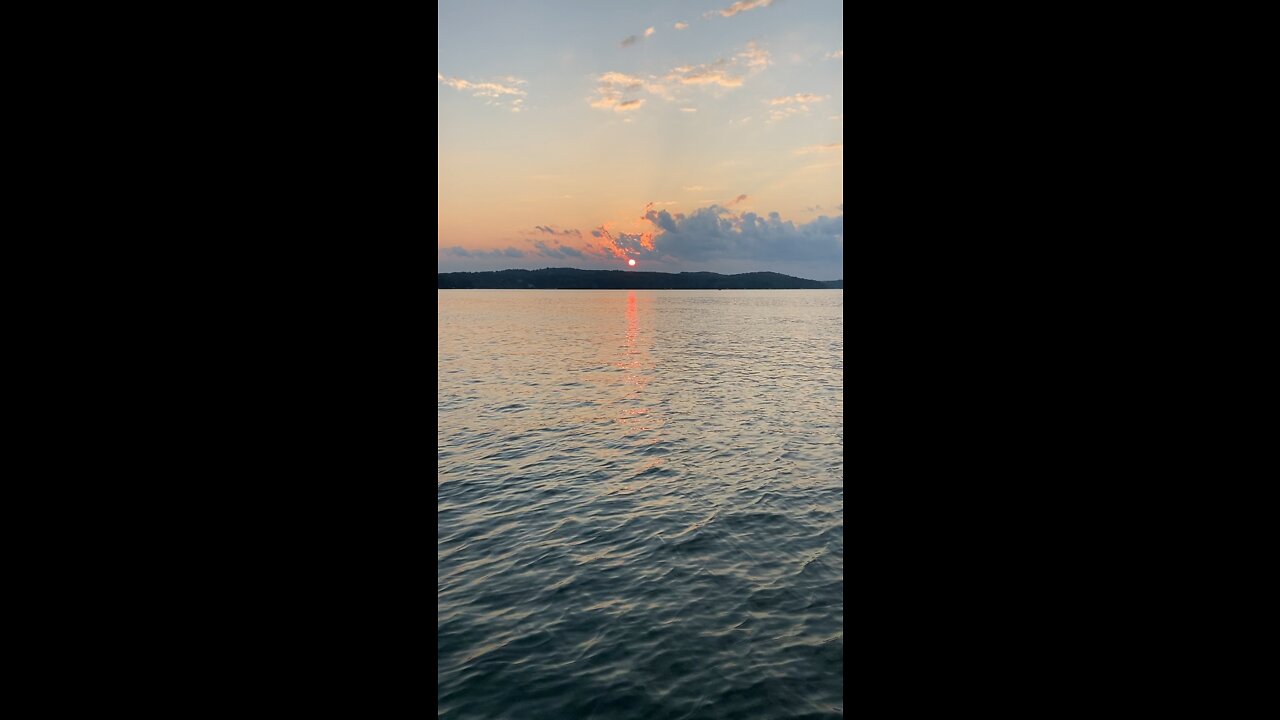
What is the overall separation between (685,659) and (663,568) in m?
3.17

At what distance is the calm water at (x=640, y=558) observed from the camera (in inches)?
335

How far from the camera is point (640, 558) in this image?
1285 cm

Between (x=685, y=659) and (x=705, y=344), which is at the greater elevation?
(x=705, y=344)

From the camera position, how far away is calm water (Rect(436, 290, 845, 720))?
8516mm
